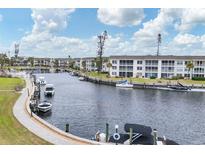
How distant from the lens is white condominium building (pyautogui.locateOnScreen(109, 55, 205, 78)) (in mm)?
103625

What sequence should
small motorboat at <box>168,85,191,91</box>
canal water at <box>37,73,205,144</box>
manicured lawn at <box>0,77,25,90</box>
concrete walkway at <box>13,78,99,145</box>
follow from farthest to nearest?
small motorboat at <box>168,85,191,91</box>
manicured lawn at <box>0,77,25,90</box>
canal water at <box>37,73,205,144</box>
concrete walkway at <box>13,78,99,145</box>

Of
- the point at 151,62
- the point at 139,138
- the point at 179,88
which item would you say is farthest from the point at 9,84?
the point at 151,62

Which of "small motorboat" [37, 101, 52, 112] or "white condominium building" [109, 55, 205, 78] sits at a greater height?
"white condominium building" [109, 55, 205, 78]

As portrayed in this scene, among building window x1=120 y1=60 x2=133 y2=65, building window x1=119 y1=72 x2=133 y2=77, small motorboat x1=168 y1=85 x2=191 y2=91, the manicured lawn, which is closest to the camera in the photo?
the manicured lawn

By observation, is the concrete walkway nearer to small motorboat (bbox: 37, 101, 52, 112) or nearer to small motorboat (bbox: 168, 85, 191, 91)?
small motorboat (bbox: 37, 101, 52, 112)

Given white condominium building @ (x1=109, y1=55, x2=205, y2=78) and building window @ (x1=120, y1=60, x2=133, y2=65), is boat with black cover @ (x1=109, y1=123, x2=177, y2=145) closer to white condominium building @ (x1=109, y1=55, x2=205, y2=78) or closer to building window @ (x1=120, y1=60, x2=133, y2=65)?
white condominium building @ (x1=109, y1=55, x2=205, y2=78)

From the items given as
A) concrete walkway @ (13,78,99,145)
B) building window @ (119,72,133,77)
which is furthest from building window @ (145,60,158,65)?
concrete walkway @ (13,78,99,145)

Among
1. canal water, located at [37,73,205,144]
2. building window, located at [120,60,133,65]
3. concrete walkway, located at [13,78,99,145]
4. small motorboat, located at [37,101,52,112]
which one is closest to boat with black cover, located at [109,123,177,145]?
concrete walkway, located at [13,78,99,145]

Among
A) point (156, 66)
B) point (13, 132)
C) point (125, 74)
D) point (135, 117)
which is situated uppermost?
point (156, 66)

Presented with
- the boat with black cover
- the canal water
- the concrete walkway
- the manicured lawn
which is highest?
the manicured lawn

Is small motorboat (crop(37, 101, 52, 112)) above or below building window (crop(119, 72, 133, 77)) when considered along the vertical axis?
below

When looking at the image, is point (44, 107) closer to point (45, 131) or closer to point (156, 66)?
point (45, 131)

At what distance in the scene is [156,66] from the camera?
108 metres

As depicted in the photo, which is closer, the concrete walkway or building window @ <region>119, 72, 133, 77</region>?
the concrete walkway
